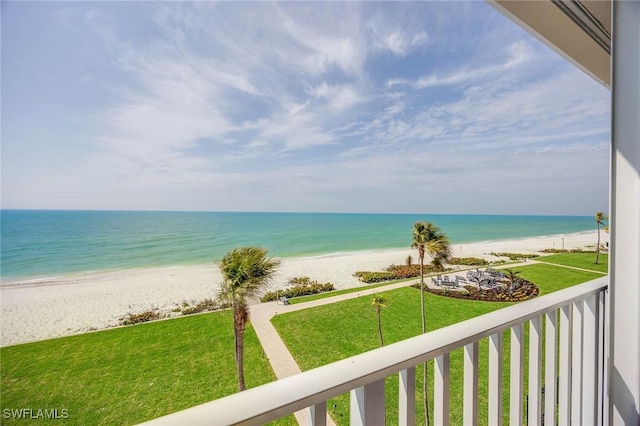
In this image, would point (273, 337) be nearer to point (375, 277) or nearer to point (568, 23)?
point (375, 277)

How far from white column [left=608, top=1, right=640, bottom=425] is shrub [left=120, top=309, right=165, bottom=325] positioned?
10.6ft

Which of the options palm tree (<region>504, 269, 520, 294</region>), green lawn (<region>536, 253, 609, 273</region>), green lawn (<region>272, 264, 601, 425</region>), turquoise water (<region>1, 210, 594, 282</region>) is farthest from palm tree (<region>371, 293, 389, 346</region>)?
green lawn (<region>536, 253, 609, 273</region>)

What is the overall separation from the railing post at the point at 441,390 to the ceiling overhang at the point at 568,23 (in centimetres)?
106

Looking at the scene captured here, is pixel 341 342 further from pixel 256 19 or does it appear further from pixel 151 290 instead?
Answer: pixel 256 19

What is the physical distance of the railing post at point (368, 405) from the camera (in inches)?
19.3

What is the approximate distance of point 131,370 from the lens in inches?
85.3

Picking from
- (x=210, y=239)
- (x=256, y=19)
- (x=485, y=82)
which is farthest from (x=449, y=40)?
(x=210, y=239)

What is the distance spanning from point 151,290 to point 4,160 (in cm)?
186

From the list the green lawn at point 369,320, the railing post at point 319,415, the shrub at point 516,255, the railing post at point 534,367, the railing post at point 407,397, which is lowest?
the green lawn at point 369,320

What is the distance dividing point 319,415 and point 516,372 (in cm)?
71

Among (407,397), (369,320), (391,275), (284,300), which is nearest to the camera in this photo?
(407,397)

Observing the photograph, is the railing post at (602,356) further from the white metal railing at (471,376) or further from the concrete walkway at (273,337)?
the concrete walkway at (273,337)

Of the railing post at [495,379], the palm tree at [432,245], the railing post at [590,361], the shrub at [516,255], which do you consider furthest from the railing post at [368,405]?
the shrub at [516,255]

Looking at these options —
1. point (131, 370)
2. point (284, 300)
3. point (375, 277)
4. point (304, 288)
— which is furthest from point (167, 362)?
point (375, 277)
